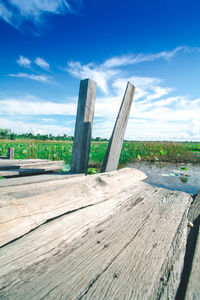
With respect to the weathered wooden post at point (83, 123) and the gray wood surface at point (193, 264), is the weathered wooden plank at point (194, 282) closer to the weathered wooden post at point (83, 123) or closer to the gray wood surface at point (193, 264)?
the gray wood surface at point (193, 264)

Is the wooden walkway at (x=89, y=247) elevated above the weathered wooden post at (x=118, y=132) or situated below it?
below

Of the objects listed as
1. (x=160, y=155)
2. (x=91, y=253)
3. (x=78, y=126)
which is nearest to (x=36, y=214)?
(x=91, y=253)

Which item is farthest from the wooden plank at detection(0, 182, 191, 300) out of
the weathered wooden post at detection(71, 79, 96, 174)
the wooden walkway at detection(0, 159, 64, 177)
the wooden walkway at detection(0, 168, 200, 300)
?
the wooden walkway at detection(0, 159, 64, 177)

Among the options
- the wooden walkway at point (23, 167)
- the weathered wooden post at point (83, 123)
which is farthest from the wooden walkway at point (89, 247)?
the wooden walkway at point (23, 167)


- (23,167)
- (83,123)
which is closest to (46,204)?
(83,123)

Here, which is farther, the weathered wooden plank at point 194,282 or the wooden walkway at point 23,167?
the wooden walkway at point 23,167

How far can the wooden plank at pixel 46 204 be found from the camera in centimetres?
95

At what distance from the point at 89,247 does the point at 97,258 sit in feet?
0.35

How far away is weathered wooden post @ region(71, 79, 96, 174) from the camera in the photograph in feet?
7.29

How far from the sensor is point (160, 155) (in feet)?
33.4

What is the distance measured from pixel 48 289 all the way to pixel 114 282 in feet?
0.96

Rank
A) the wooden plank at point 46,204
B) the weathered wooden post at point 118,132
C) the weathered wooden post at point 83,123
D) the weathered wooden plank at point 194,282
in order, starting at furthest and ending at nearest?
the weathered wooden post at point 118,132 < the weathered wooden post at point 83,123 < the wooden plank at point 46,204 < the weathered wooden plank at point 194,282

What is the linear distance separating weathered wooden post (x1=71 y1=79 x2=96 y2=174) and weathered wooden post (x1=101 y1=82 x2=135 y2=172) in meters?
0.31

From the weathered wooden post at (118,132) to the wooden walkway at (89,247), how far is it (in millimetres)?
806
